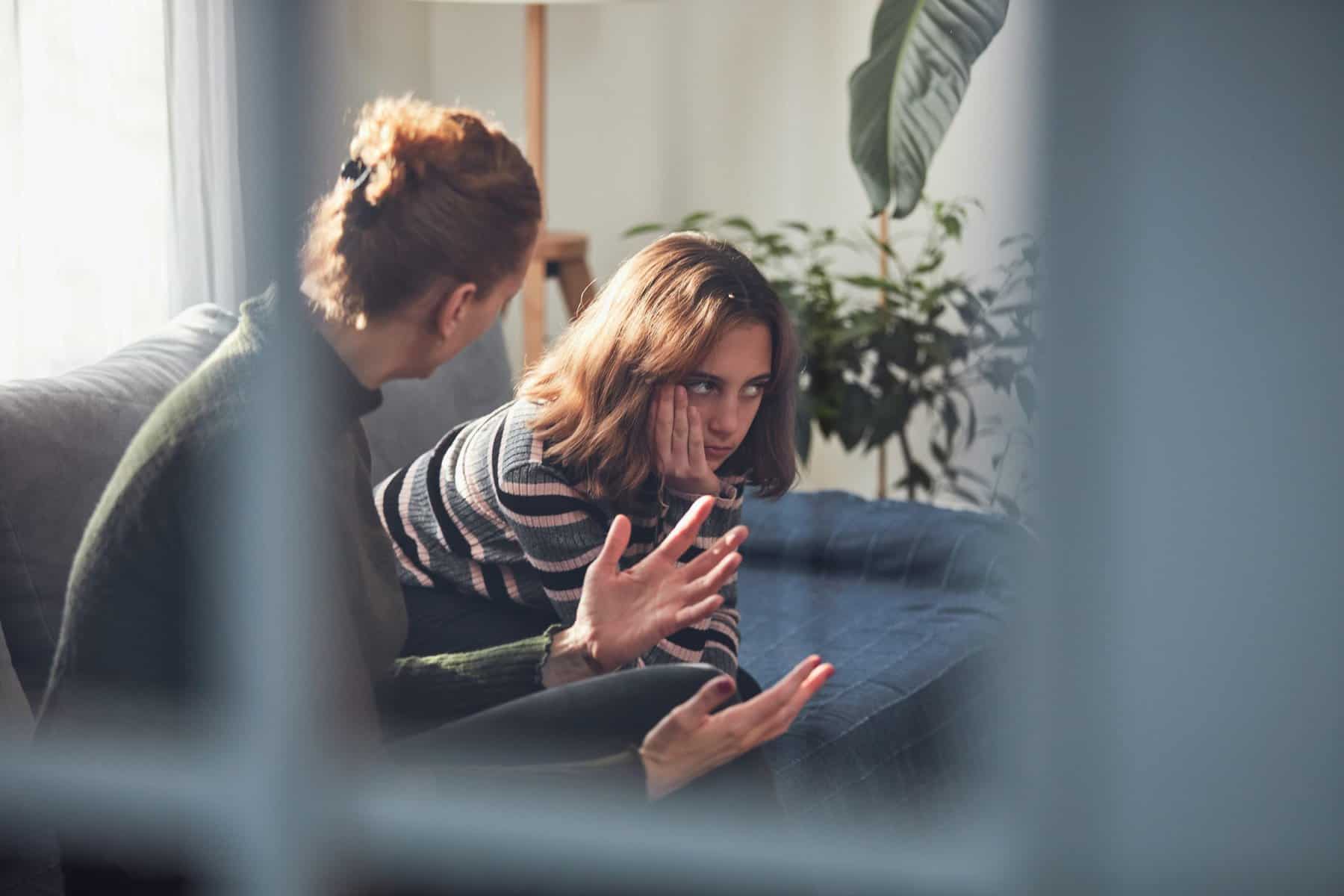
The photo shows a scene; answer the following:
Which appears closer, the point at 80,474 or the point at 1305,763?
the point at 1305,763

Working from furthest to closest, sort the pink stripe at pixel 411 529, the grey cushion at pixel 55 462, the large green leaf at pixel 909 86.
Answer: the grey cushion at pixel 55 462
the pink stripe at pixel 411 529
the large green leaf at pixel 909 86

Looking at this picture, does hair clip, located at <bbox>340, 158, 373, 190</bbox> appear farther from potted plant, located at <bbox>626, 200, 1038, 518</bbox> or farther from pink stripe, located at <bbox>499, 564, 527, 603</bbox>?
pink stripe, located at <bbox>499, 564, 527, 603</bbox>

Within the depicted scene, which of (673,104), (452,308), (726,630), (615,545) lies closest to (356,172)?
(452,308)

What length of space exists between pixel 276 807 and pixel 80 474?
1.13 feet

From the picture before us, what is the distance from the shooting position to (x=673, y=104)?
1055mm

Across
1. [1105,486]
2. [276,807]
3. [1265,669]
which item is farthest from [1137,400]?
[276,807]

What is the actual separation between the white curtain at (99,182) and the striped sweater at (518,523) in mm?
271

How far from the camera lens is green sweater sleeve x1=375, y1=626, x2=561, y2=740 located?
1048 mm

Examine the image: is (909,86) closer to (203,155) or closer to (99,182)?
(203,155)

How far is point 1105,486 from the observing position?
0.93m

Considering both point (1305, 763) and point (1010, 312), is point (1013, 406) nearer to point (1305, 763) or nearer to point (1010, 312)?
point (1010, 312)

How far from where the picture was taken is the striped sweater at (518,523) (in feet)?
3.33

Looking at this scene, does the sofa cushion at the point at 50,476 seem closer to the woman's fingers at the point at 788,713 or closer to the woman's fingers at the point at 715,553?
the woman's fingers at the point at 715,553

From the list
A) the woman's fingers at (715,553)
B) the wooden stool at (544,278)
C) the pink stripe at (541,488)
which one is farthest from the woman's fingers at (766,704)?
the wooden stool at (544,278)
